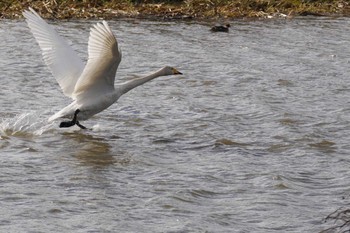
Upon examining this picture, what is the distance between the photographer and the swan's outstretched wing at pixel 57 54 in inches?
472

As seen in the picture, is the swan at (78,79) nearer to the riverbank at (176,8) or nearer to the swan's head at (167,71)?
the swan's head at (167,71)

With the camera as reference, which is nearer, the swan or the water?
the water

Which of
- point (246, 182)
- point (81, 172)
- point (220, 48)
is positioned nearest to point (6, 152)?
point (81, 172)

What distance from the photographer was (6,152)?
421 inches

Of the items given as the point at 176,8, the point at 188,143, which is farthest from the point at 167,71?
the point at 176,8

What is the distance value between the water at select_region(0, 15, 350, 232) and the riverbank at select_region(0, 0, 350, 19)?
2.43 m

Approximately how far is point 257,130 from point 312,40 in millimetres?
8519

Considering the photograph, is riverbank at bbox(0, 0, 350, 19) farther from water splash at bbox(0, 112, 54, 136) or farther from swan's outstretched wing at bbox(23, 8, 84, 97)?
swan's outstretched wing at bbox(23, 8, 84, 97)

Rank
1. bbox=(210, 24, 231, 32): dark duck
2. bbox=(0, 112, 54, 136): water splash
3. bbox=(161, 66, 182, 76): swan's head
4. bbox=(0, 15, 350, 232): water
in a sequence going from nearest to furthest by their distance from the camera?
bbox=(0, 15, 350, 232): water, bbox=(0, 112, 54, 136): water splash, bbox=(161, 66, 182, 76): swan's head, bbox=(210, 24, 231, 32): dark duck

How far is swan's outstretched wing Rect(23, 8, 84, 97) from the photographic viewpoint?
1198 centimetres

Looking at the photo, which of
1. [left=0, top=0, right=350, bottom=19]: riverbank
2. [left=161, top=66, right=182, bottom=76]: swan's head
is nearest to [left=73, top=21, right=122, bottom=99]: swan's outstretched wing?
[left=161, top=66, right=182, bottom=76]: swan's head

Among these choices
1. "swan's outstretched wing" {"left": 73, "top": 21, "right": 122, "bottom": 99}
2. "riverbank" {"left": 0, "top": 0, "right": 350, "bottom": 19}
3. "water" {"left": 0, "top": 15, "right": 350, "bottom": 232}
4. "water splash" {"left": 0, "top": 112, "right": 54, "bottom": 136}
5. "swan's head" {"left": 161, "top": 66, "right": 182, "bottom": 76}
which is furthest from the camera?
"riverbank" {"left": 0, "top": 0, "right": 350, "bottom": 19}

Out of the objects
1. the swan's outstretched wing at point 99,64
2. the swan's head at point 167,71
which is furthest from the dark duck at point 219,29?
the swan's outstretched wing at point 99,64

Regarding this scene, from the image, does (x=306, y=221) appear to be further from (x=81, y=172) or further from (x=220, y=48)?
(x=220, y=48)
